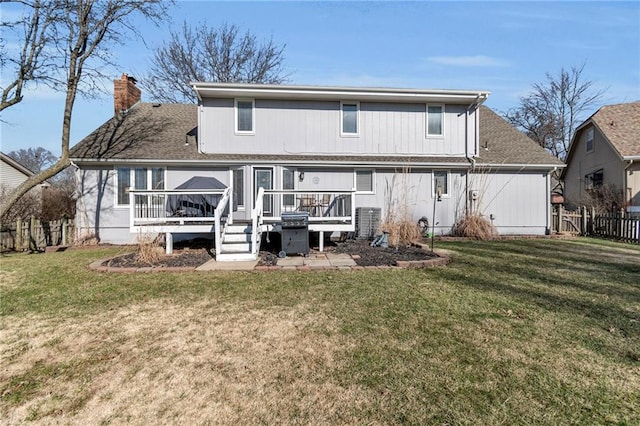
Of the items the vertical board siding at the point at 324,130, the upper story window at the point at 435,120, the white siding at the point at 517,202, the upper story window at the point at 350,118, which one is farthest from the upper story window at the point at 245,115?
the white siding at the point at 517,202

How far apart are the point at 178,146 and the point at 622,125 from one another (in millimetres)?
22883

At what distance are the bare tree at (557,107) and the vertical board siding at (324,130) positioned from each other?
72.5ft

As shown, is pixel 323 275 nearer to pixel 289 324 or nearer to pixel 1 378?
pixel 289 324

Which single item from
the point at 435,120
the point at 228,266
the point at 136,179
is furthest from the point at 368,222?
the point at 136,179

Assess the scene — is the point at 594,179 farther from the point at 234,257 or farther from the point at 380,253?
the point at 234,257

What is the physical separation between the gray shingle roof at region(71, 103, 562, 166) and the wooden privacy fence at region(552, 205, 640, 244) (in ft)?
9.61

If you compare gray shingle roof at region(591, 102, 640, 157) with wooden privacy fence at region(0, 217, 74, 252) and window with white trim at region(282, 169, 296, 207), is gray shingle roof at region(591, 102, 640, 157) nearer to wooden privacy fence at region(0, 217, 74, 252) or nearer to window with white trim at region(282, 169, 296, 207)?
window with white trim at region(282, 169, 296, 207)

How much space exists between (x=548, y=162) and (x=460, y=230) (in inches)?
172

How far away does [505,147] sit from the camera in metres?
13.3

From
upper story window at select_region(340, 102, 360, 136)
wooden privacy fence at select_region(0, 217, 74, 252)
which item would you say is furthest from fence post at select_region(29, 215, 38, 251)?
upper story window at select_region(340, 102, 360, 136)

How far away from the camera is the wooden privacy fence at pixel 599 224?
459 inches

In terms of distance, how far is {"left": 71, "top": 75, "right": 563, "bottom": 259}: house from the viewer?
1112 centimetres

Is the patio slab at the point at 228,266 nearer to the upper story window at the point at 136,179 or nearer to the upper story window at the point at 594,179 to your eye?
the upper story window at the point at 136,179

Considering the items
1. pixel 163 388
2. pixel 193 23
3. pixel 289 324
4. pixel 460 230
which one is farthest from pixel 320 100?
pixel 193 23
